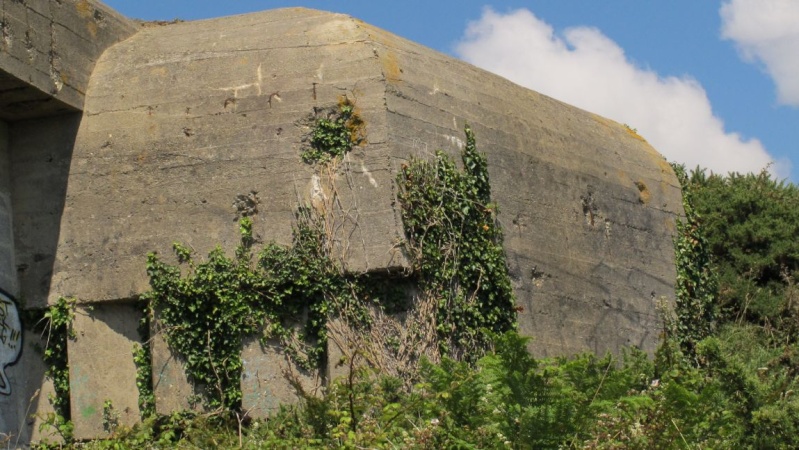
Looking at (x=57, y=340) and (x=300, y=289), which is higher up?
(x=300, y=289)

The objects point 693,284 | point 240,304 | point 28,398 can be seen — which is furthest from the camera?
point 693,284

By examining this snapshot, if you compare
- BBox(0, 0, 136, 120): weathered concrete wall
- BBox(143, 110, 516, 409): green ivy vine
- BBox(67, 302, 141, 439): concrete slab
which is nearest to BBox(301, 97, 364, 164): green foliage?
BBox(143, 110, 516, 409): green ivy vine

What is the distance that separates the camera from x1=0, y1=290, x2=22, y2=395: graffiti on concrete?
33.4 ft

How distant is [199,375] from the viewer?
10.0 meters

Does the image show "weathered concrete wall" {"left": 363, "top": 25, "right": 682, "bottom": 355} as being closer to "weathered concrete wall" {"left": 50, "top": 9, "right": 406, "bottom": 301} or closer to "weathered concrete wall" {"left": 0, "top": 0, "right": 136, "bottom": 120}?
"weathered concrete wall" {"left": 50, "top": 9, "right": 406, "bottom": 301}

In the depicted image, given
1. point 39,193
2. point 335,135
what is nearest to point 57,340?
point 39,193

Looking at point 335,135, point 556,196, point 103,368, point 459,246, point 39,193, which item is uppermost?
point 335,135

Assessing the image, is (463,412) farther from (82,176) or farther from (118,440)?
(82,176)

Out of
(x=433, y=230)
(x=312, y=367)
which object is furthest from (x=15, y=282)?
(x=433, y=230)

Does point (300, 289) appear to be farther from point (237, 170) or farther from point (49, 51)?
point (49, 51)

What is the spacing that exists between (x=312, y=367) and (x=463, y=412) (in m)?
2.83

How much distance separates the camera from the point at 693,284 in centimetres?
1309

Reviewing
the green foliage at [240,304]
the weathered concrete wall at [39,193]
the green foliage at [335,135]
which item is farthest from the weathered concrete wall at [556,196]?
the weathered concrete wall at [39,193]

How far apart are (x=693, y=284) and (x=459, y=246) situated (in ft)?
12.3
